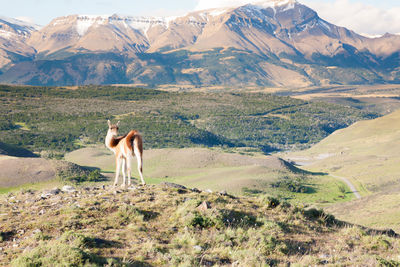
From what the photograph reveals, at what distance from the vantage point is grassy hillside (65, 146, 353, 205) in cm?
7094

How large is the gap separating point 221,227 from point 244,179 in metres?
60.5

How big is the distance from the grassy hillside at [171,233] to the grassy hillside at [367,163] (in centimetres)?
2223

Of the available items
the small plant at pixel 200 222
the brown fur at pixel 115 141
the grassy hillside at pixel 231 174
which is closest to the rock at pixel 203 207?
the small plant at pixel 200 222

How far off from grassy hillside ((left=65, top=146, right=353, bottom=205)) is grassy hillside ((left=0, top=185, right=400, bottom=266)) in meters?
46.6

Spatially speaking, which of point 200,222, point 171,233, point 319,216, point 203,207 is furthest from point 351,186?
point 171,233

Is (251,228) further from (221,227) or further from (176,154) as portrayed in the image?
(176,154)

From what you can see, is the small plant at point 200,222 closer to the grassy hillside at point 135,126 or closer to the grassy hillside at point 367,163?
the grassy hillside at point 367,163

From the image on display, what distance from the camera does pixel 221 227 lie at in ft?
45.0

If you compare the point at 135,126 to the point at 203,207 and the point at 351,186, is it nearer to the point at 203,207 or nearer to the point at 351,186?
the point at 351,186

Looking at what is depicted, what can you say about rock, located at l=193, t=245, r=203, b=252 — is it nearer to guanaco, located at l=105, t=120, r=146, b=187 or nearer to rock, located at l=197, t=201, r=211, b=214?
rock, located at l=197, t=201, r=211, b=214

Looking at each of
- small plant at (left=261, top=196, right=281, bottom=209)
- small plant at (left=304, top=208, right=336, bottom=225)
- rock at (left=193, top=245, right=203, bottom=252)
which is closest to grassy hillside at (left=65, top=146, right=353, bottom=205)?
small plant at (left=304, top=208, right=336, bottom=225)

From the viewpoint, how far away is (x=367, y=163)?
9812 cm

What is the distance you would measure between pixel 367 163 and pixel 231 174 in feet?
130

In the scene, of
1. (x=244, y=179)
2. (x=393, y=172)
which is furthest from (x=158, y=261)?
(x=393, y=172)
